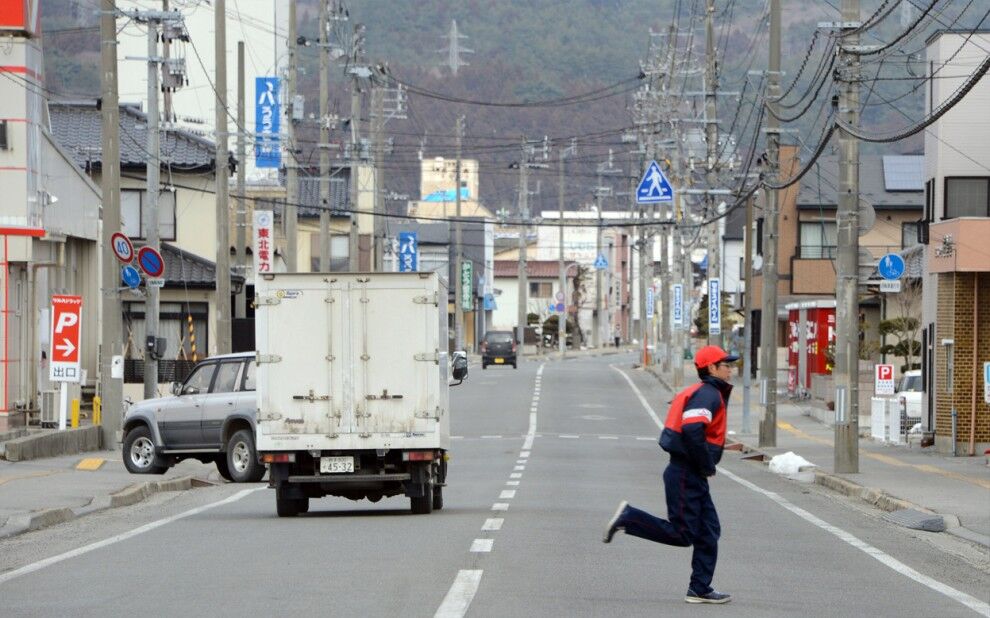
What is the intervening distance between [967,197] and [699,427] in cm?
2424

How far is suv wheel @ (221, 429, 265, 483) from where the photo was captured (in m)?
24.9

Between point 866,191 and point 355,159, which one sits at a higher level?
point 355,159

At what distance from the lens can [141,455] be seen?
25.6 meters

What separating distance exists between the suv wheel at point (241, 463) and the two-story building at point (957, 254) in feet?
47.7

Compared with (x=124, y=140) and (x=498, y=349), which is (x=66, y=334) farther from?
(x=498, y=349)

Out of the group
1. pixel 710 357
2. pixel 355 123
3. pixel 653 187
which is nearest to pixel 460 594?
pixel 710 357

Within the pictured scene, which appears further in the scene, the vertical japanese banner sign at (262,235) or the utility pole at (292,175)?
the vertical japanese banner sign at (262,235)

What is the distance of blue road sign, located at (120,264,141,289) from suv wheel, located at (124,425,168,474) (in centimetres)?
506

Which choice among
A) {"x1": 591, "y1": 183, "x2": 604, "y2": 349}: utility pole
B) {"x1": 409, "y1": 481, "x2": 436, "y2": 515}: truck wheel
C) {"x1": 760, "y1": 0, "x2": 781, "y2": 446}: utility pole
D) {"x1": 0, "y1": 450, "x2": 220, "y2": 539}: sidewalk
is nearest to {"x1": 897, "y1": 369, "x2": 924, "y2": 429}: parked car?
{"x1": 760, "y1": 0, "x2": 781, "y2": 446}: utility pole

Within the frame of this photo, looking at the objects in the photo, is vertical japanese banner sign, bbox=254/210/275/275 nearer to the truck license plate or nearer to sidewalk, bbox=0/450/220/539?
sidewalk, bbox=0/450/220/539

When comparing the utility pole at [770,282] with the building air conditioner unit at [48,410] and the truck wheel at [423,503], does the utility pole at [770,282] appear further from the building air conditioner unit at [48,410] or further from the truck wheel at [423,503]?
the truck wheel at [423,503]

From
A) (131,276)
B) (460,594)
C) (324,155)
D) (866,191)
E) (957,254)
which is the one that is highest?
(324,155)

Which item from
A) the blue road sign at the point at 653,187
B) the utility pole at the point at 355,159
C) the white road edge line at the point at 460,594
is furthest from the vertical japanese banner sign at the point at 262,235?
the white road edge line at the point at 460,594

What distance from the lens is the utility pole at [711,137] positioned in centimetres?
4894
